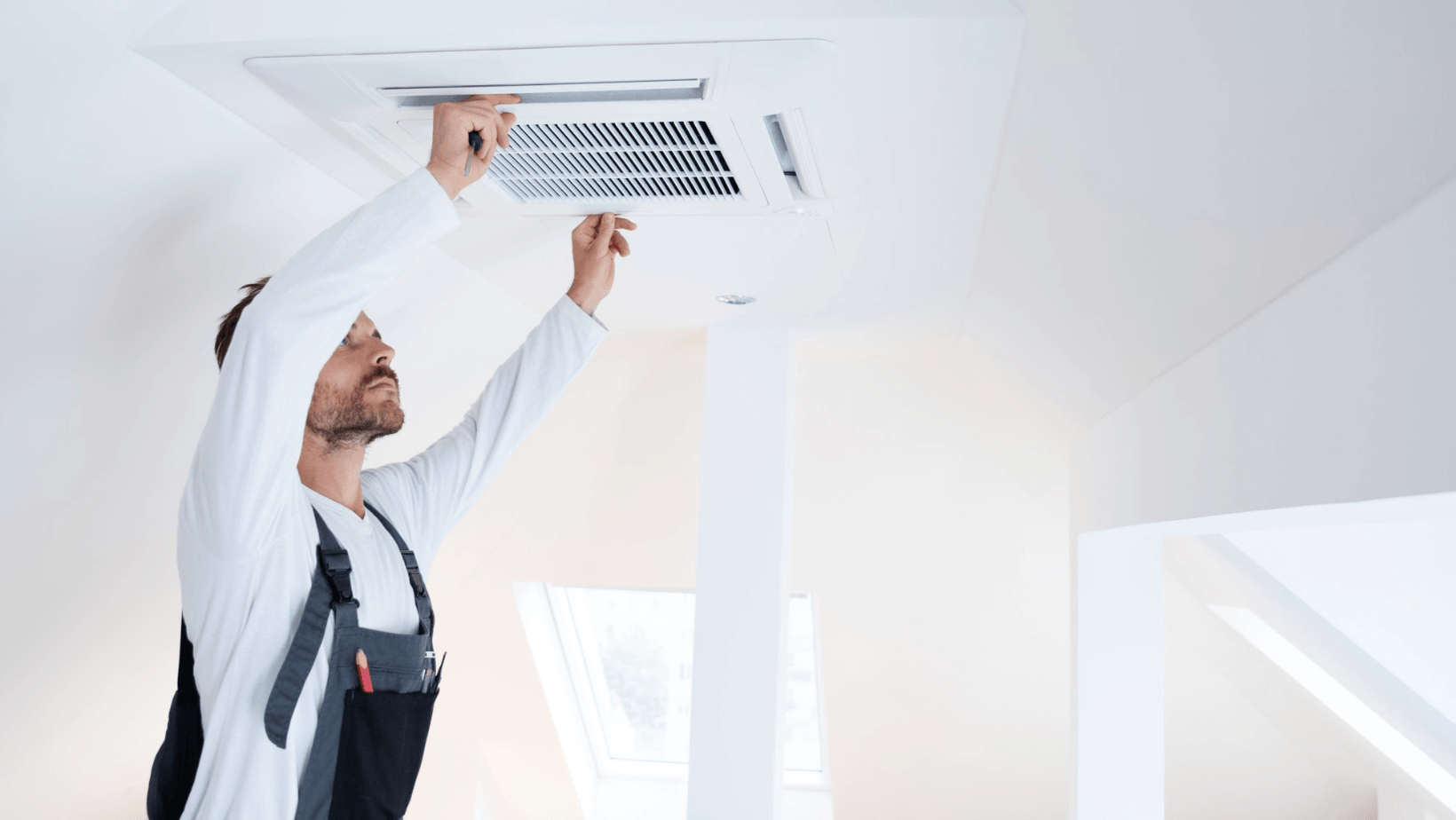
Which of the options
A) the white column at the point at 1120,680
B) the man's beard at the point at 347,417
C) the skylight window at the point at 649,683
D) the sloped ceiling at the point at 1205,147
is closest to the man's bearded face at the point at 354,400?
the man's beard at the point at 347,417

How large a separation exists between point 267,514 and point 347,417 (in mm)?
383

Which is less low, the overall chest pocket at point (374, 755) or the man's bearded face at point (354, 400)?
the man's bearded face at point (354, 400)

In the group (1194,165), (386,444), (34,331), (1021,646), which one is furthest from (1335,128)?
(1021,646)

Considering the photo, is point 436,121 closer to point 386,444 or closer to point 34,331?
point 34,331

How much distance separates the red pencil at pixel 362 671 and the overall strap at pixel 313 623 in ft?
0.15

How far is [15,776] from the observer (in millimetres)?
2467

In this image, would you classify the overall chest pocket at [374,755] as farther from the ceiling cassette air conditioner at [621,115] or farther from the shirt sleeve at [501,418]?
the ceiling cassette air conditioner at [621,115]

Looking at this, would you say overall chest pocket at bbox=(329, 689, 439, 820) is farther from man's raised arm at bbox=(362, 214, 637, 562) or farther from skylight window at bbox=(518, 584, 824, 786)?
skylight window at bbox=(518, 584, 824, 786)

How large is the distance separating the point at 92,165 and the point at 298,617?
0.72 metres

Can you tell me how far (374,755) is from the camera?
1.50 m

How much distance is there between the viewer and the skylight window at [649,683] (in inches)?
241

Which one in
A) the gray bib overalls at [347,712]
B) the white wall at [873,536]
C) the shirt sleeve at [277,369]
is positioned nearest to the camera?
the shirt sleeve at [277,369]

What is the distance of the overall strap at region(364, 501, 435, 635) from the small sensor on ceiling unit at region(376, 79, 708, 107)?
698 millimetres

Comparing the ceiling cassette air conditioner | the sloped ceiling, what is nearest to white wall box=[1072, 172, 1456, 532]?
the sloped ceiling
